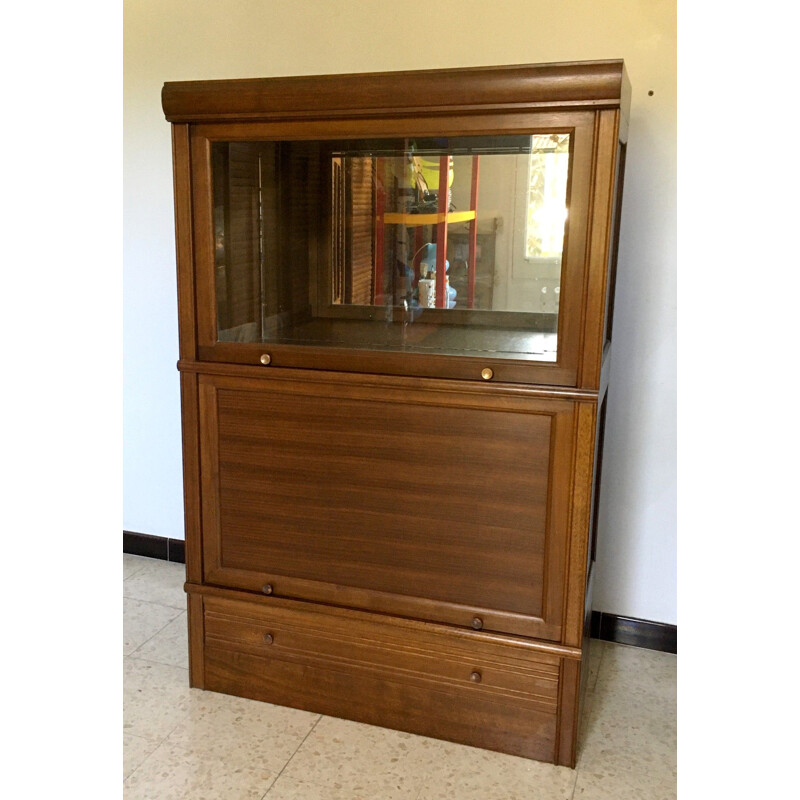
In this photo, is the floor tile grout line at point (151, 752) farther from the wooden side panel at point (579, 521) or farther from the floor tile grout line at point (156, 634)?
the wooden side panel at point (579, 521)

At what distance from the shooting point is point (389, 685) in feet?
6.79

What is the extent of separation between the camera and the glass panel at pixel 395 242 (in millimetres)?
1827

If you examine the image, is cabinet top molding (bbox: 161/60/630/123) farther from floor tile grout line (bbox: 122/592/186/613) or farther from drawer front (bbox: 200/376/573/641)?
floor tile grout line (bbox: 122/592/186/613)

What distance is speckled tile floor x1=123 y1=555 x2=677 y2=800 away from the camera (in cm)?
187

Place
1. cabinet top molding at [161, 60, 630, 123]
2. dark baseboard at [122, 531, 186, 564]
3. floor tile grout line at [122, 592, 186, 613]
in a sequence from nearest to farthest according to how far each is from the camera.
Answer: cabinet top molding at [161, 60, 630, 123] → floor tile grout line at [122, 592, 186, 613] → dark baseboard at [122, 531, 186, 564]

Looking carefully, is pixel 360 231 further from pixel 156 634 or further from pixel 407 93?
pixel 156 634

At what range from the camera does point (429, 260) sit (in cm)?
196

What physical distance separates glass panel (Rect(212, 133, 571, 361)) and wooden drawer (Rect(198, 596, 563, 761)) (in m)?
0.74

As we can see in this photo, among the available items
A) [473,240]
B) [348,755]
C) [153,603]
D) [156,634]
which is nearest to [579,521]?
[473,240]

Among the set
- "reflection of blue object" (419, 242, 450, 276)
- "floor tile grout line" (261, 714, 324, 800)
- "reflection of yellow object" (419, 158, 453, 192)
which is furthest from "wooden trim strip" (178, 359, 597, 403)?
"floor tile grout line" (261, 714, 324, 800)

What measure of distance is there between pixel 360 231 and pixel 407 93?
0.37 meters

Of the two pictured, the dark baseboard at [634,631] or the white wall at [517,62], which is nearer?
the white wall at [517,62]

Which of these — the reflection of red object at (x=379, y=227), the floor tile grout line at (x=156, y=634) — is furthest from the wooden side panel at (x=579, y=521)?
the floor tile grout line at (x=156, y=634)
